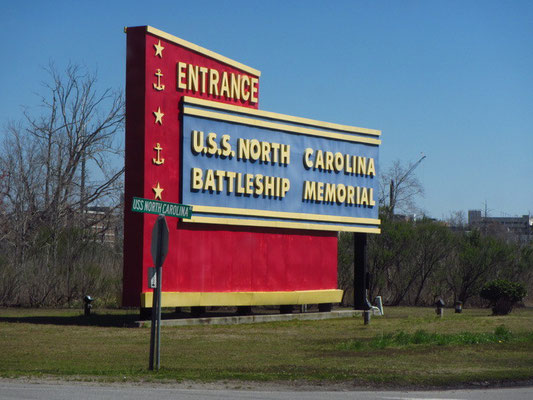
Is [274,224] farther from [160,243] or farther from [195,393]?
[195,393]

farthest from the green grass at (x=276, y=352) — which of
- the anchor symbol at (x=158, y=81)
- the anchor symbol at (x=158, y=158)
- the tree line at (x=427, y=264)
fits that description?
the tree line at (x=427, y=264)

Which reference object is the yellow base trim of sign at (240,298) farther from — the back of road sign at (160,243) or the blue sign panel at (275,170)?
the back of road sign at (160,243)

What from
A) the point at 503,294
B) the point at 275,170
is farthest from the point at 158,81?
the point at 503,294

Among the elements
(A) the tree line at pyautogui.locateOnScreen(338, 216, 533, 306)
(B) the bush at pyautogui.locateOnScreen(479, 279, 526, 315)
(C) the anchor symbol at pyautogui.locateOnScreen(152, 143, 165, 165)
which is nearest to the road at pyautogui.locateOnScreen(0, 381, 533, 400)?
(C) the anchor symbol at pyautogui.locateOnScreen(152, 143, 165, 165)

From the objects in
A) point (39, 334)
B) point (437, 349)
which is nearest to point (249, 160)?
point (39, 334)

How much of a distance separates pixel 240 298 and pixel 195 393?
16672 millimetres

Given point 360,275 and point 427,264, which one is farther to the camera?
point 427,264

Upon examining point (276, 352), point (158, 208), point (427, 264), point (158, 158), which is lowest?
point (276, 352)

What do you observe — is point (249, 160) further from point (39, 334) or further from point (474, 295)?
point (474, 295)

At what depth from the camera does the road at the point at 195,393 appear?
1218cm

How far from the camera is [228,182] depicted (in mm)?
29172

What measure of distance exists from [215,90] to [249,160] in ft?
8.89

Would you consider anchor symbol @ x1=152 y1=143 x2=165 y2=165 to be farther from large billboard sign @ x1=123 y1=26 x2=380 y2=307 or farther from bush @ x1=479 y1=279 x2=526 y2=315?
bush @ x1=479 y1=279 x2=526 y2=315

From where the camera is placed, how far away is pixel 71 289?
38.4m
